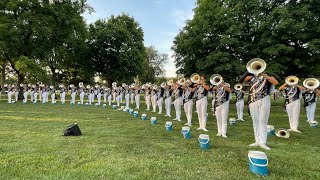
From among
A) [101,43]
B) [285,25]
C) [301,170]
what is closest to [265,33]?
[285,25]

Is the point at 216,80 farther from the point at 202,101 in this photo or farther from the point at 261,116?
the point at 261,116

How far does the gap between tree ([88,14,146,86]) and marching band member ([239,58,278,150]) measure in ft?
110

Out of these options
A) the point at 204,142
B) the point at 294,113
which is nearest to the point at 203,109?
the point at 204,142

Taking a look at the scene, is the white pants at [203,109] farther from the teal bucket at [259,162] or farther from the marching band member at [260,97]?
the teal bucket at [259,162]

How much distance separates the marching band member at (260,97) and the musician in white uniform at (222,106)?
1559 millimetres

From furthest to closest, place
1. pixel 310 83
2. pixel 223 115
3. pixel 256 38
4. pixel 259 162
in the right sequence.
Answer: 1. pixel 256 38
2. pixel 310 83
3. pixel 223 115
4. pixel 259 162

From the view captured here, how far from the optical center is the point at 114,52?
41.2 metres

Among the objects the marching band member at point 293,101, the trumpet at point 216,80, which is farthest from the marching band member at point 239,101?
the trumpet at point 216,80

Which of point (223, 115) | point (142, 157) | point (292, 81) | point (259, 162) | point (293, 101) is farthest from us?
point (292, 81)

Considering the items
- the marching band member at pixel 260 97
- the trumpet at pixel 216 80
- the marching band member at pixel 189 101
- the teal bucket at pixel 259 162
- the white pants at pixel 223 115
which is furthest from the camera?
the marching band member at pixel 189 101

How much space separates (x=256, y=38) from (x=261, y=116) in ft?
55.1

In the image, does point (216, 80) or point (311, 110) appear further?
point (311, 110)

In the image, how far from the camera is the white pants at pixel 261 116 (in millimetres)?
6953

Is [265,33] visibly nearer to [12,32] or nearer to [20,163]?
[20,163]
